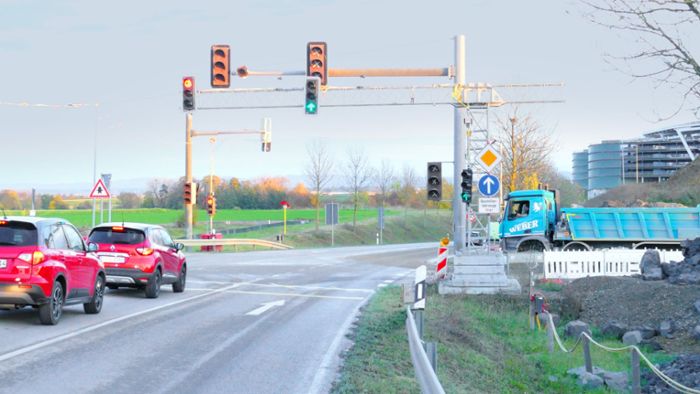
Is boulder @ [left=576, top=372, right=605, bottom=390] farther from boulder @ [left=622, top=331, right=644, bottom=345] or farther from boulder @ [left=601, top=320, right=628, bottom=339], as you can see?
boulder @ [left=601, top=320, right=628, bottom=339]

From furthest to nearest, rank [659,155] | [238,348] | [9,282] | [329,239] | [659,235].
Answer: [659,155] → [329,239] → [659,235] → [9,282] → [238,348]

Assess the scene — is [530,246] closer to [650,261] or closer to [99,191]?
[650,261]

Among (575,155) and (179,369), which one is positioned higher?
(575,155)

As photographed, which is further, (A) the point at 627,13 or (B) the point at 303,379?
(A) the point at 627,13

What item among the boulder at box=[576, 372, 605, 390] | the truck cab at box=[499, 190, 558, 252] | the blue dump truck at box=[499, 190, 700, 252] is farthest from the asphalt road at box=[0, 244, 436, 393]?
the blue dump truck at box=[499, 190, 700, 252]

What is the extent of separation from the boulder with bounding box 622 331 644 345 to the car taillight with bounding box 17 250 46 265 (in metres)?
11.9

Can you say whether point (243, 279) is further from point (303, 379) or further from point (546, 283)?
point (303, 379)

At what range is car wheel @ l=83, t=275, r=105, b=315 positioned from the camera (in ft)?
51.1

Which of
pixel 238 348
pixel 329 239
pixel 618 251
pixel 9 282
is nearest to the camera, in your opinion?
pixel 238 348

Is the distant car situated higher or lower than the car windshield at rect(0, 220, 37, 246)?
lower

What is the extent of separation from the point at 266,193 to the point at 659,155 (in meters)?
48.4

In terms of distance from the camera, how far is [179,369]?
10211 mm

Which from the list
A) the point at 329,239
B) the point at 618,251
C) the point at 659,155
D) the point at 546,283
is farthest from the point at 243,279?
the point at 659,155

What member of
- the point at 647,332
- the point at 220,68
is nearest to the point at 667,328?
the point at 647,332
